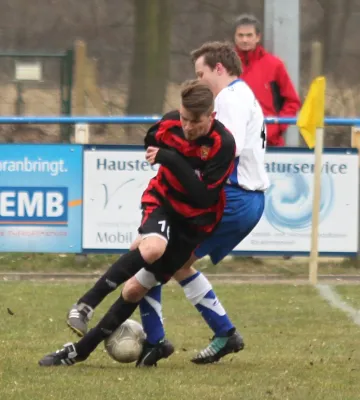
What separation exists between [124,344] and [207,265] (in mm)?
5154

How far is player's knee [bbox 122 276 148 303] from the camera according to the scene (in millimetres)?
6852

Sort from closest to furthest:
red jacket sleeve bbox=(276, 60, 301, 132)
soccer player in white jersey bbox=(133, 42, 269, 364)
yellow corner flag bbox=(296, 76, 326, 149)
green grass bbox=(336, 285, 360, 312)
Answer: soccer player in white jersey bbox=(133, 42, 269, 364)
green grass bbox=(336, 285, 360, 312)
yellow corner flag bbox=(296, 76, 326, 149)
red jacket sleeve bbox=(276, 60, 301, 132)

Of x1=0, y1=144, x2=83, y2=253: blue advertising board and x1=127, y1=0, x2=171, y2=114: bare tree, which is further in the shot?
x1=127, y1=0, x2=171, y2=114: bare tree

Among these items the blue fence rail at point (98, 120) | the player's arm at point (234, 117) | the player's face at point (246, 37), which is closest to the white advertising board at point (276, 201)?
the blue fence rail at point (98, 120)

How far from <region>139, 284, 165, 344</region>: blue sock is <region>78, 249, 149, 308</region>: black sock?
33 cm

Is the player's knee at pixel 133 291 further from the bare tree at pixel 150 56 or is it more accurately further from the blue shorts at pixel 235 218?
the bare tree at pixel 150 56

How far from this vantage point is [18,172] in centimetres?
1189

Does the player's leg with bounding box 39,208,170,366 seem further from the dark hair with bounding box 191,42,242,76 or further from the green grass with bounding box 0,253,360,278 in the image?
the green grass with bounding box 0,253,360,278

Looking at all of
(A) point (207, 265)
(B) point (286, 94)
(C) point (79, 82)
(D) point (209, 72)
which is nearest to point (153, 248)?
(D) point (209, 72)

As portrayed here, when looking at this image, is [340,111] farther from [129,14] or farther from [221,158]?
[221,158]

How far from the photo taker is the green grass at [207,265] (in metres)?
12.1

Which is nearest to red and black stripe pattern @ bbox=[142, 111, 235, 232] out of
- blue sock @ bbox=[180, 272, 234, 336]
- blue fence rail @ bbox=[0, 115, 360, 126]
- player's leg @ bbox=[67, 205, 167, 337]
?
player's leg @ bbox=[67, 205, 167, 337]

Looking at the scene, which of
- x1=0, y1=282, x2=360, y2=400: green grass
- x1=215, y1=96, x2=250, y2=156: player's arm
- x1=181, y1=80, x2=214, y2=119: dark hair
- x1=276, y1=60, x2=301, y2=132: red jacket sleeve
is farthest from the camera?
x1=276, y1=60, x2=301, y2=132: red jacket sleeve

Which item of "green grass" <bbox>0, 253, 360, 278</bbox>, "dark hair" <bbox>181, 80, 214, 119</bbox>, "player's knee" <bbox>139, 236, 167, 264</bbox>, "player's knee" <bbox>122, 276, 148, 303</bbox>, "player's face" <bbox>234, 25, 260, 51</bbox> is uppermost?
"player's face" <bbox>234, 25, 260, 51</bbox>
